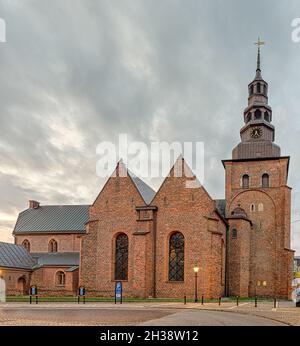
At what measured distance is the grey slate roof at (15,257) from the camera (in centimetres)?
4729

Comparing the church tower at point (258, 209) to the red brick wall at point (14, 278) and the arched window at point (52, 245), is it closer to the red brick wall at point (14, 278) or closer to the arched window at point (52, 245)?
the arched window at point (52, 245)

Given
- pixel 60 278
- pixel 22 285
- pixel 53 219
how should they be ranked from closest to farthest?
pixel 22 285 → pixel 60 278 → pixel 53 219

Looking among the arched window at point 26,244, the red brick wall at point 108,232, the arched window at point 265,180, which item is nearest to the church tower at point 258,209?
the arched window at point 265,180

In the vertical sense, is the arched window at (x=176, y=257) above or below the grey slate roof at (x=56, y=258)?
above

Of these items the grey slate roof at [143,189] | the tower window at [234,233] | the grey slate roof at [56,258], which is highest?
the grey slate roof at [143,189]

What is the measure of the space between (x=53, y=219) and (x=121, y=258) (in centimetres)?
1814

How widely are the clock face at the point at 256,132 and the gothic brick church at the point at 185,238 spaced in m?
0.10

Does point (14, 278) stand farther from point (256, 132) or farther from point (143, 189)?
point (256, 132)

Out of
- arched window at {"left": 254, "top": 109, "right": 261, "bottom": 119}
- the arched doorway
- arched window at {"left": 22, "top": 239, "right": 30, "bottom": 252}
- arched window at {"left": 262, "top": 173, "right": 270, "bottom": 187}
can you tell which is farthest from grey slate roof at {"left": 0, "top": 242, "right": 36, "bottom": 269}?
arched window at {"left": 254, "top": 109, "right": 261, "bottom": 119}

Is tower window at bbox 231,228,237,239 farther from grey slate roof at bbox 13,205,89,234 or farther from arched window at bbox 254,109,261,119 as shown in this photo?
grey slate roof at bbox 13,205,89,234

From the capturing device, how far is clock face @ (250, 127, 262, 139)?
46312 millimetres

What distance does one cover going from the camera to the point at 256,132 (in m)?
46.5

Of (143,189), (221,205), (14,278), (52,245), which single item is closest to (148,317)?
(143,189)
